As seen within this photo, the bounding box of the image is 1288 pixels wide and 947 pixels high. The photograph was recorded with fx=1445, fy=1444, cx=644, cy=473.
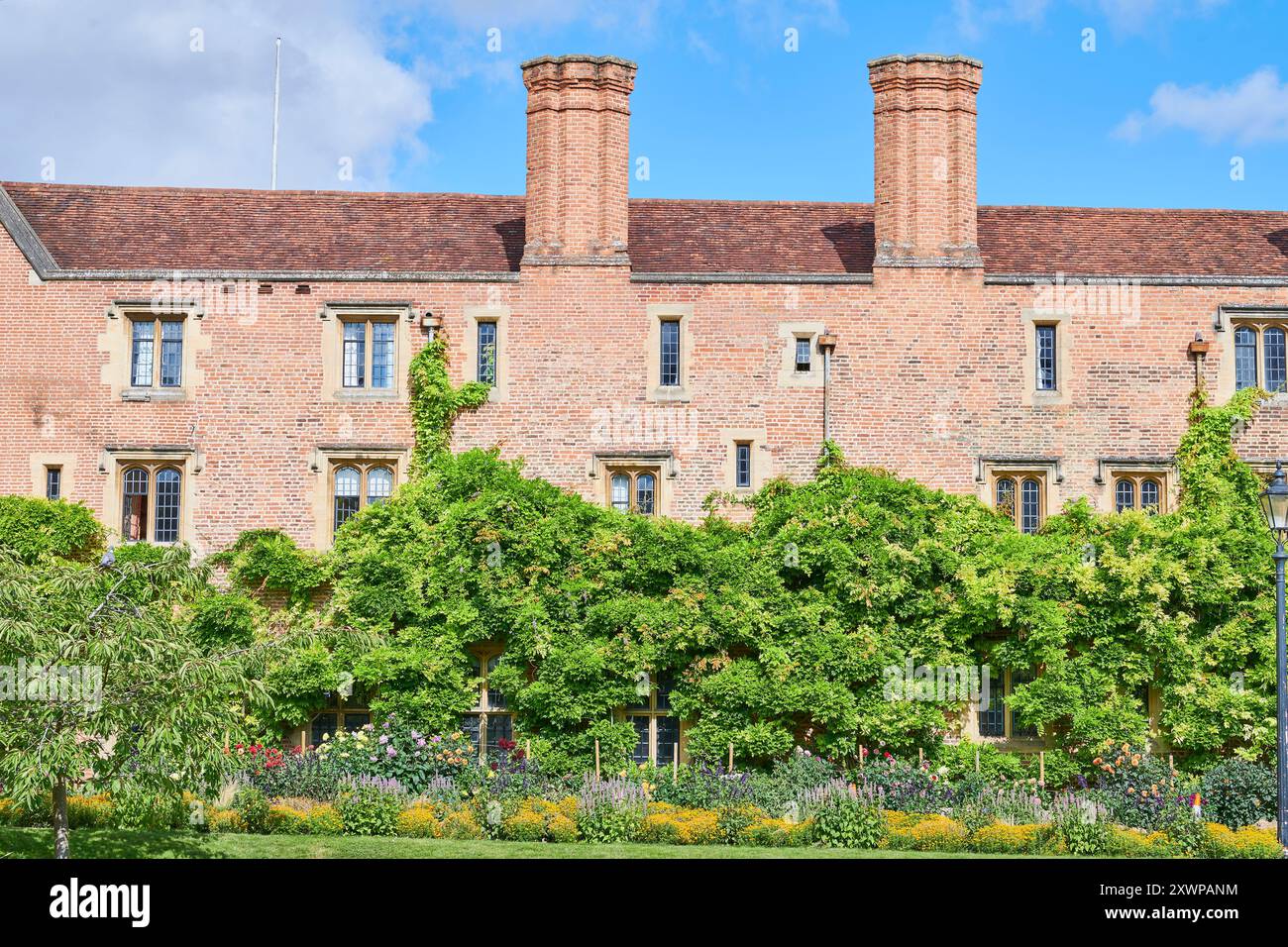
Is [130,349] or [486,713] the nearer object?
[486,713]

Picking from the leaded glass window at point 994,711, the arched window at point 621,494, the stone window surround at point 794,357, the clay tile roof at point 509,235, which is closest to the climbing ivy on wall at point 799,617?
the leaded glass window at point 994,711

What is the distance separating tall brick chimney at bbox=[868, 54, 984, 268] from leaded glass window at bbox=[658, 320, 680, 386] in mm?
3877

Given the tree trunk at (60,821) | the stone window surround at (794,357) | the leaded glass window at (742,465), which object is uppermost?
the stone window surround at (794,357)

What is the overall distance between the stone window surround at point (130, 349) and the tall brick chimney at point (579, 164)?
20.0ft

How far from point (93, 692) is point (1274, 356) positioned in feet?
67.8

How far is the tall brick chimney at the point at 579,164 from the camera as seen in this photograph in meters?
26.0

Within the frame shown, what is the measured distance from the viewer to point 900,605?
23.8m

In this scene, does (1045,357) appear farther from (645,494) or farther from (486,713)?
(486,713)

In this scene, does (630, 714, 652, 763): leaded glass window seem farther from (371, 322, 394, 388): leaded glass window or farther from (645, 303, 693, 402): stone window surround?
(371, 322, 394, 388): leaded glass window

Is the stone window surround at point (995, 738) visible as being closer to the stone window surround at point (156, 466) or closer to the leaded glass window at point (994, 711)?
the leaded glass window at point (994, 711)

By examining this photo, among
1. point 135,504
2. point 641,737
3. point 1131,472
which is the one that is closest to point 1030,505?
point 1131,472

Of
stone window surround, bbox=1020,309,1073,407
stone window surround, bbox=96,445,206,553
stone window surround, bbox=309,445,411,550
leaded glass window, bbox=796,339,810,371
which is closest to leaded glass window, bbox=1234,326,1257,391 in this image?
stone window surround, bbox=1020,309,1073,407

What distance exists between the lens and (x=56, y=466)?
2550cm

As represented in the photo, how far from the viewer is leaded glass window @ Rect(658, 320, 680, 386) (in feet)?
84.7
